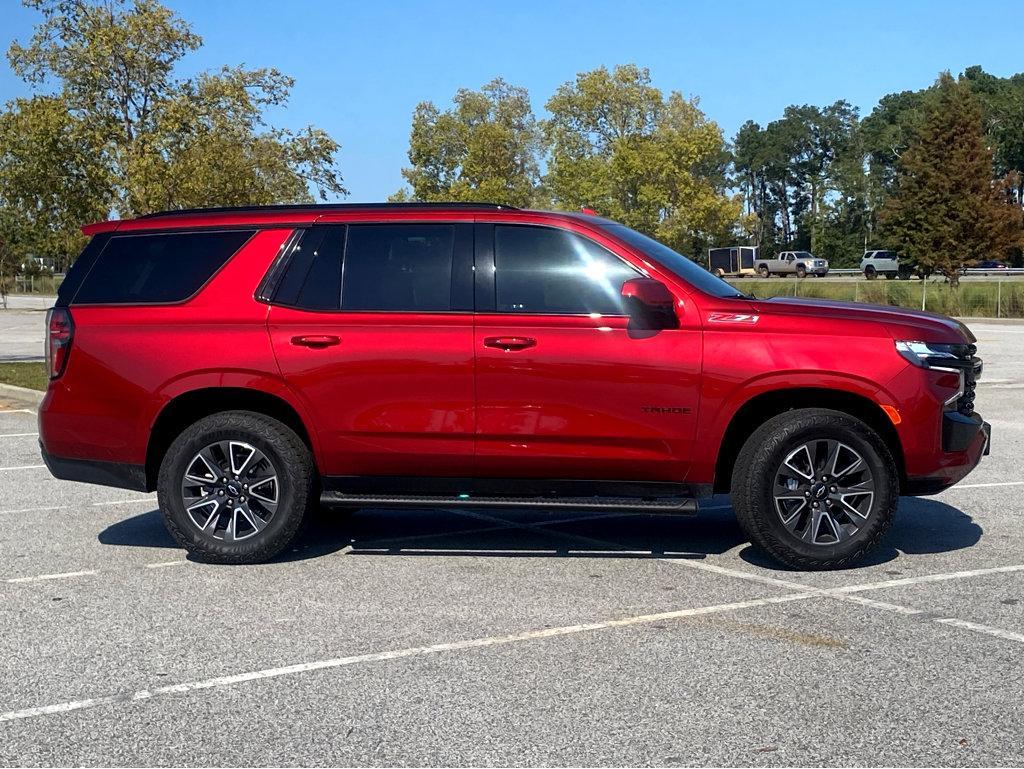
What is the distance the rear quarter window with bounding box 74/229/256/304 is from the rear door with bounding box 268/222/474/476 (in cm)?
46

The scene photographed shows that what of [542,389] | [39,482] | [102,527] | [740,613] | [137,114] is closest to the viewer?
[740,613]

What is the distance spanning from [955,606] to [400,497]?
2924 mm

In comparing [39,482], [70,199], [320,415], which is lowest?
[39,482]

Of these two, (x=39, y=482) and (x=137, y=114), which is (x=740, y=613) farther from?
(x=137, y=114)

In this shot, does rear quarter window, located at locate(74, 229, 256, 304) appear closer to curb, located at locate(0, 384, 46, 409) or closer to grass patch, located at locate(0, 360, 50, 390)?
curb, located at locate(0, 384, 46, 409)

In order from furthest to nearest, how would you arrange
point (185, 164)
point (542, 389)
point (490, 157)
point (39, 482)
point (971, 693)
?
1. point (490, 157)
2. point (185, 164)
3. point (39, 482)
4. point (542, 389)
5. point (971, 693)

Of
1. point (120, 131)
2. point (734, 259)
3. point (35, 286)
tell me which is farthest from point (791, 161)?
point (120, 131)

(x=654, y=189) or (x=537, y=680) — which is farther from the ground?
(x=654, y=189)

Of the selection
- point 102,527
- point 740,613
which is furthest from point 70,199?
point 740,613

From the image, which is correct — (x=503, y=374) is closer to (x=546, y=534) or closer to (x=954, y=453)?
(x=546, y=534)

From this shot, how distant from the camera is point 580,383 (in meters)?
6.64

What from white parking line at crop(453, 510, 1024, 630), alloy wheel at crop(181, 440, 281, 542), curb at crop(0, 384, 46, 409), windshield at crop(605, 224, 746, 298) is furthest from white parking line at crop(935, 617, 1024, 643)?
curb at crop(0, 384, 46, 409)

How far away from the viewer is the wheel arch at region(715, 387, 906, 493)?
264 inches

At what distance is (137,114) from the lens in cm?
2091
